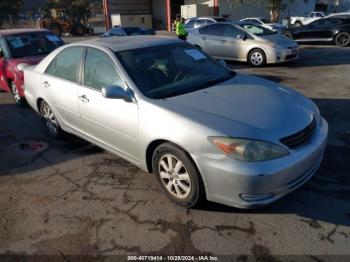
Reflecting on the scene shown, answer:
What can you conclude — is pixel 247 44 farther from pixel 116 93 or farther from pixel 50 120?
pixel 116 93

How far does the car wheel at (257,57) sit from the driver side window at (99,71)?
7297mm

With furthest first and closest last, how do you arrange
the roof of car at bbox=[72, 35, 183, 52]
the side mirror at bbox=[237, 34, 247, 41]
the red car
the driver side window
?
the side mirror at bbox=[237, 34, 247, 41] < the red car < the roof of car at bbox=[72, 35, 183, 52] < the driver side window

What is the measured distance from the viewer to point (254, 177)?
8.75 feet

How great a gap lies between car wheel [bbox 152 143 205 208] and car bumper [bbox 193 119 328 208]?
0.33 feet

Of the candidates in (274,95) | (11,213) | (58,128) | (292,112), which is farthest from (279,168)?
(58,128)

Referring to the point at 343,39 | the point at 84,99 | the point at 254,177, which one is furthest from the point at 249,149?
the point at 343,39

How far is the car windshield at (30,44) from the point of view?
7.03 meters

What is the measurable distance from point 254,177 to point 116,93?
1.61m

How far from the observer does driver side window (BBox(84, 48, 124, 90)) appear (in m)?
3.66

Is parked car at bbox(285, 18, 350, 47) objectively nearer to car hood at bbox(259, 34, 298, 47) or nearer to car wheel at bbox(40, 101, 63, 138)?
car hood at bbox(259, 34, 298, 47)

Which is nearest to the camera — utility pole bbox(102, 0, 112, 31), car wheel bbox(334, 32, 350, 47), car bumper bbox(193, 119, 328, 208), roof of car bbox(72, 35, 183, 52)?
car bumper bbox(193, 119, 328, 208)

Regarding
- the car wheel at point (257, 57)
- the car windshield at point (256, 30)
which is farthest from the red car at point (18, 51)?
the car windshield at point (256, 30)

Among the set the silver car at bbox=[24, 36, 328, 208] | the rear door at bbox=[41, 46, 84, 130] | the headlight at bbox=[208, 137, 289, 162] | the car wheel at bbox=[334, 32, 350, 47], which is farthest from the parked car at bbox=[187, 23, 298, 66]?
the headlight at bbox=[208, 137, 289, 162]

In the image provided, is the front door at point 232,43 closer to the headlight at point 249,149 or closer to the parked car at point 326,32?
the parked car at point 326,32
